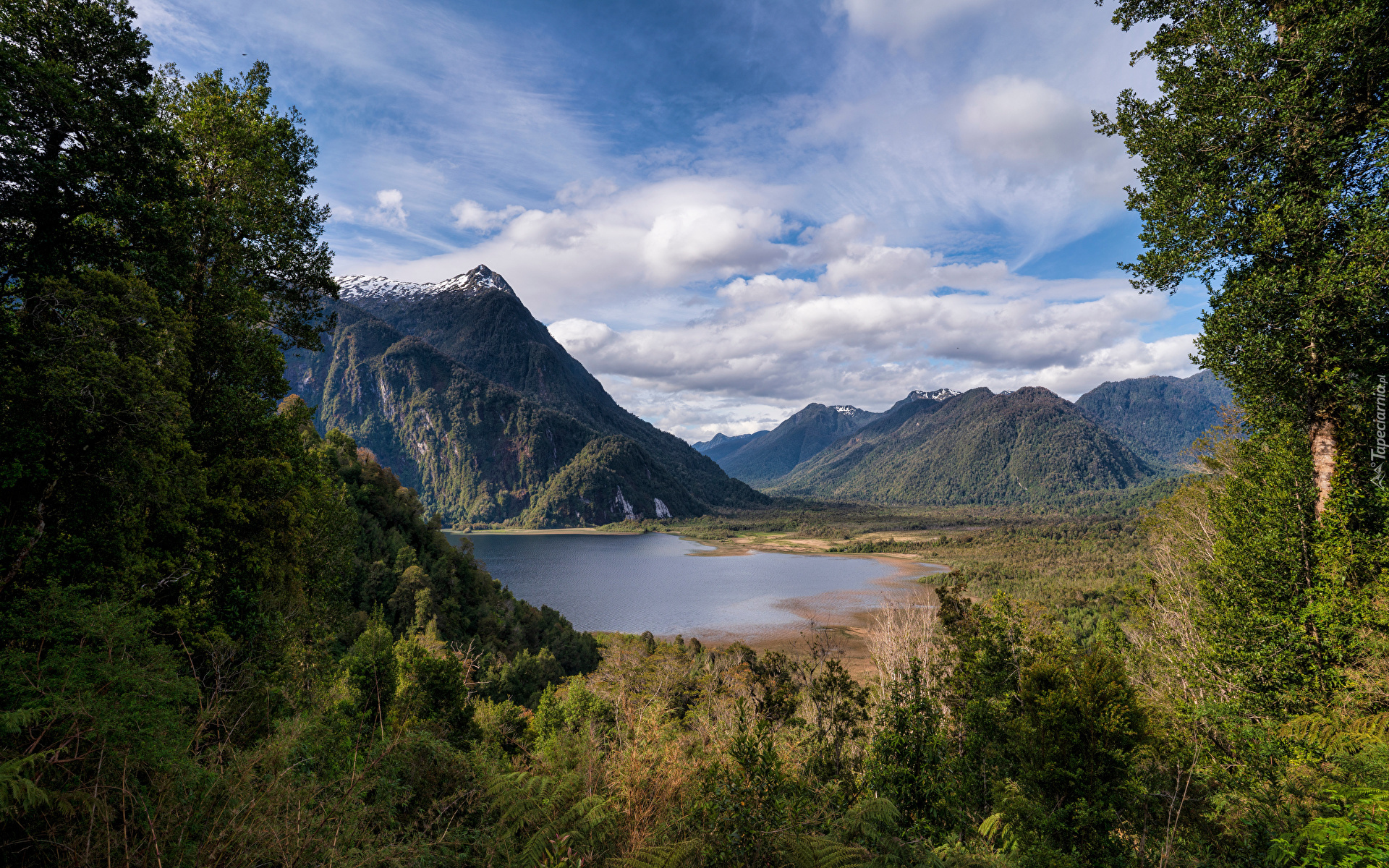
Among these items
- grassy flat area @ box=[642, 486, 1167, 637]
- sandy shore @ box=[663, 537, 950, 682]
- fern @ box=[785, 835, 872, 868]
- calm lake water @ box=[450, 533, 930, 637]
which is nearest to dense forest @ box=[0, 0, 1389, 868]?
fern @ box=[785, 835, 872, 868]

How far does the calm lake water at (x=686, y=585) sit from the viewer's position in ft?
204

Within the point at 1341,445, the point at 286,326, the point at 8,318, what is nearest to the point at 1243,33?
the point at 1341,445

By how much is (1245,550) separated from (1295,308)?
15.3ft

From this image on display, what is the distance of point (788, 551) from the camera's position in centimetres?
14275

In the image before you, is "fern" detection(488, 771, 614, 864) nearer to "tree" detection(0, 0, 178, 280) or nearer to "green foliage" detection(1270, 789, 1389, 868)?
"green foliage" detection(1270, 789, 1389, 868)

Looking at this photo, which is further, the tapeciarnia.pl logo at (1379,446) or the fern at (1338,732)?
the tapeciarnia.pl logo at (1379,446)

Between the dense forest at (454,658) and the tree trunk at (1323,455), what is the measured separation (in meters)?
0.04

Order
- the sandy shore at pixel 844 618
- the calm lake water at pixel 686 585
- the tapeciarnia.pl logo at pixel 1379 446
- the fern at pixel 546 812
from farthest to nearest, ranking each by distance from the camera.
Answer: the calm lake water at pixel 686 585
the sandy shore at pixel 844 618
the tapeciarnia.pl logo at pixel 1379 446
the fern at pixel 546 812

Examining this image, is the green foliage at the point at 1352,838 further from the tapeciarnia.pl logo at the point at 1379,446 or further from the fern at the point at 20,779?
the fern at the point at 20,779

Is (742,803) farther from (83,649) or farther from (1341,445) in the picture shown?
(1341,445)

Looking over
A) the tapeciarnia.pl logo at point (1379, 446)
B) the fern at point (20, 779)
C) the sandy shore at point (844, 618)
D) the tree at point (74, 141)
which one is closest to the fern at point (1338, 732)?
the tapeciarnia.pl logo at point (1379, 446)

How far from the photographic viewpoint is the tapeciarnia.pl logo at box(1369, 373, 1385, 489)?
8.76 metres

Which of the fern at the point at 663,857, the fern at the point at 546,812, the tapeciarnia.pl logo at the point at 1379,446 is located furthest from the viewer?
the tapeciarnia.pl logo at the point at 1379,446

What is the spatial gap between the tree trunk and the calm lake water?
49.6 meters
